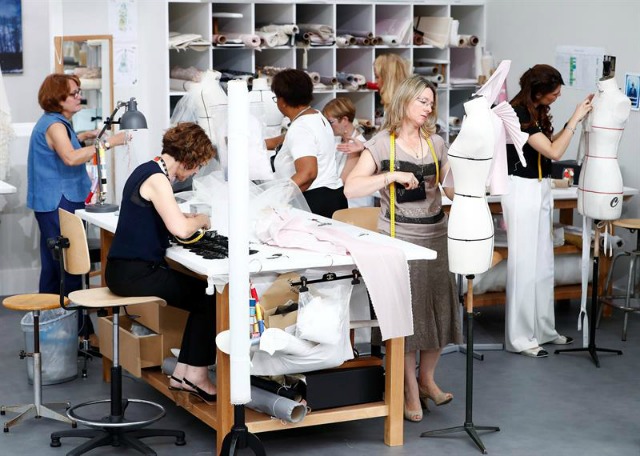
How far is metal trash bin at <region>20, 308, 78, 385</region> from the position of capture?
216 inches

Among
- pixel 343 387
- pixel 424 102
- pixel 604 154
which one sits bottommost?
pixel 343 387

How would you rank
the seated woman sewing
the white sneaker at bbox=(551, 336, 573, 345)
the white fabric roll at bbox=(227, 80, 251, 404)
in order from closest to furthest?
the white fabric roll at bbox=(227, 80, 251, 404) → the seated woman sewing → the white sneaker at bbox=(551, 336, 573, 345)

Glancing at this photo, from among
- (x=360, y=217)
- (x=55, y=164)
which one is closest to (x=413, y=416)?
(x=360, y=217)

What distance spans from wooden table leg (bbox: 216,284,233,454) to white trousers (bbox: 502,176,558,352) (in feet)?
7.07

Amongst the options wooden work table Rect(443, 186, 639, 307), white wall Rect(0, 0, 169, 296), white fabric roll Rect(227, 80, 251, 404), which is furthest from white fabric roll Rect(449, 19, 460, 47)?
white fabric roll Rect(227, 80, 251, 404)

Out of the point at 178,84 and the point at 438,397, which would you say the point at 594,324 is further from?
the point at 178,84

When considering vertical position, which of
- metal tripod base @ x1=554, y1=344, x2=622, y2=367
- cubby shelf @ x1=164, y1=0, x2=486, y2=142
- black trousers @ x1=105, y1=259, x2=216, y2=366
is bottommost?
metal tripod base @ x1=554, y1=344, x2=622, y2=367

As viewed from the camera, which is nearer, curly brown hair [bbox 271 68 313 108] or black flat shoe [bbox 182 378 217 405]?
black flat shoe [bbox 182 378 217 405]

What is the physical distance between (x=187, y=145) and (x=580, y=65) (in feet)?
12.2

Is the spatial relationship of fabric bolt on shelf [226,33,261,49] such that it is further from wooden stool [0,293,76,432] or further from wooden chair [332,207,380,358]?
wooden stool [0,293,76,432]

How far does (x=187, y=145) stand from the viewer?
4641 millimetres

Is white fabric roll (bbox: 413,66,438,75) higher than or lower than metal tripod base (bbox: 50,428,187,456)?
higher

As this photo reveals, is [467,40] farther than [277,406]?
Yes

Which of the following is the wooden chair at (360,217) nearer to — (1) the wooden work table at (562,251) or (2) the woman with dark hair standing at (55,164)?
(1) the wooden work table at (562,251)
